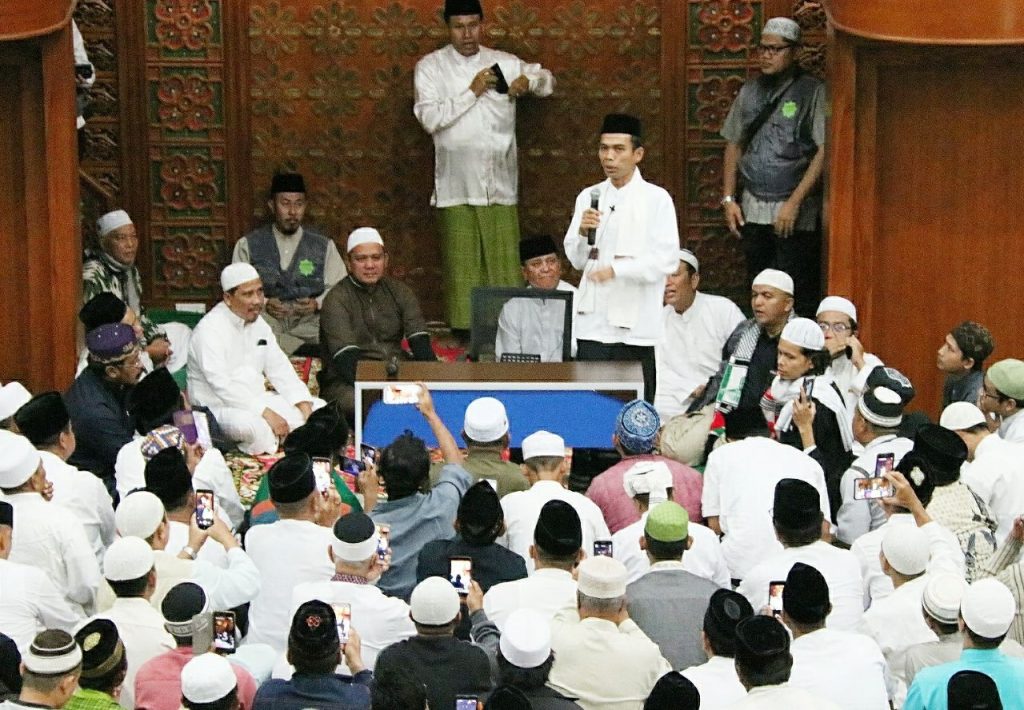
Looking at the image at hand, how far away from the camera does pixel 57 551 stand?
6.26m

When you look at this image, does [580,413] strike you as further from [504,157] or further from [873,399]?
[504,157]

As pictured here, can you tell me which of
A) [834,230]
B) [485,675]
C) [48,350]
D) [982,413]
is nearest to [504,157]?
[834,230]

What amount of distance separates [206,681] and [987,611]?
79.2 inches

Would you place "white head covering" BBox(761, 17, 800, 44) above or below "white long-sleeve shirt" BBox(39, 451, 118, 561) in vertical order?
above

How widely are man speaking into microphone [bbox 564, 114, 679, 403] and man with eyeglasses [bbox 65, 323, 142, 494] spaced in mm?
2036

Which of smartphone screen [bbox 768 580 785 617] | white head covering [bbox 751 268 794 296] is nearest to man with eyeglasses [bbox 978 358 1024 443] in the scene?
white head covering [bbox 751 268 794 296]

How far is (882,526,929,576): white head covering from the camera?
19.0 feet

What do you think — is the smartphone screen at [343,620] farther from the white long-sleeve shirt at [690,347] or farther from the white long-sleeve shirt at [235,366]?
the white long-sleeve shirt at [690,347]

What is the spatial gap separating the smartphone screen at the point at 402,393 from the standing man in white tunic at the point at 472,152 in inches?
107

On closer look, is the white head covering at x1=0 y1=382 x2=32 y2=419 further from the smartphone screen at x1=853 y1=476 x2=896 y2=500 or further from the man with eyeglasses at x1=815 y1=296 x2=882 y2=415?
the man with eyeglasses at x1=815 y1=296 x2=882 y2=415

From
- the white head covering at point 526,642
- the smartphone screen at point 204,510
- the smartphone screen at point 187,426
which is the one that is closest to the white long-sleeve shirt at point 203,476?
the smartphone screen at point 187,426

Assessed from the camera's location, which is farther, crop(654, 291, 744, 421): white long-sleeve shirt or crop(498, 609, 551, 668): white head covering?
crop(654, 291, 744, 421): white long-sleeve shirt

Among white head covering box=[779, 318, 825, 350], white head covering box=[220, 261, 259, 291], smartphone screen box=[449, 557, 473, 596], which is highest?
white head covering box=[220, 261, 259, 291]

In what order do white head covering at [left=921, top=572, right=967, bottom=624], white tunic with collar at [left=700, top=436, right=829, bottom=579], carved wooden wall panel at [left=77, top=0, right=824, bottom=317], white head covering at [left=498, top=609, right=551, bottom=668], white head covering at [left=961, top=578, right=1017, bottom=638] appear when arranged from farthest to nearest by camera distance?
carved wooden wall panel at [left=77, top=0, right=824, bottom=317]
white tunic with collar at [left=700, top=436, right=829, bottom=579]
white head covering at [left=921, top=572, right=967, bottom=624]
white head covering at [left=961, top=578, right=1017, bottom=638]
white head covering at [left=498, top=609, right=551, bottom=668]
